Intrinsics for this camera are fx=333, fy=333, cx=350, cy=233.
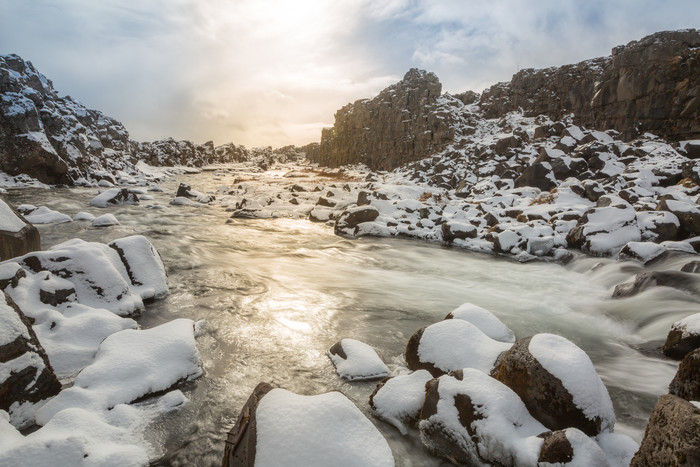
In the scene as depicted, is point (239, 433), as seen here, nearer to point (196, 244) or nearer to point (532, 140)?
point (196, 244)

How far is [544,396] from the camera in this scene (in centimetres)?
338

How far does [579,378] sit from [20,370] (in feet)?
18.8

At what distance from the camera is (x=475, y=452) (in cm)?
317

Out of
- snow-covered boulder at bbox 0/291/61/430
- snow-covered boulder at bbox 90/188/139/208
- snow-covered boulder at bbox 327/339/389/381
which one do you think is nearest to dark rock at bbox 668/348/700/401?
snow-covered boulder at bbox 327/339/389/381

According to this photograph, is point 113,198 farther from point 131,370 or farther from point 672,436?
point 672,436

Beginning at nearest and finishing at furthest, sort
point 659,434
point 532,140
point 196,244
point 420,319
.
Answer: point 659,434, point 420,319, point 196,244, point 532,140

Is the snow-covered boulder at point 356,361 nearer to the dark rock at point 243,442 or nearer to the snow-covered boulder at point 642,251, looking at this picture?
the dark rock at point 243,442

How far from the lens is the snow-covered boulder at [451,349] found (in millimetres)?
4258

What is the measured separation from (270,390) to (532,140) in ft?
112

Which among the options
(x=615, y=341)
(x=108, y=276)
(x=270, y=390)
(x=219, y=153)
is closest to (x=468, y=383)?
(x=270, y=390)

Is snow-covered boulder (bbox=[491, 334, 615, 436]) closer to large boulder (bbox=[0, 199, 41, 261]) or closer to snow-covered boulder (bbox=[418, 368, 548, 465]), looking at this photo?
snow-covered boulder (bbox=[418, 368, 548, 465])

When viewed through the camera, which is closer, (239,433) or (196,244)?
(239,433)

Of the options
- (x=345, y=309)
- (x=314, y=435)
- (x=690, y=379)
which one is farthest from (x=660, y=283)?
(x=314, y=435)

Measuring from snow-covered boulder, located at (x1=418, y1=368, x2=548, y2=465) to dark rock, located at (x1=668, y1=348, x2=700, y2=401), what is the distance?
4.62 feet
